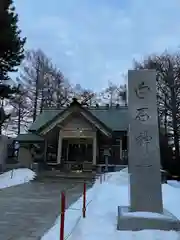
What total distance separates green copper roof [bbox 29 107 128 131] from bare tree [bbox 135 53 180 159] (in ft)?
16.5

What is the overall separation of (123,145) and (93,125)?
14.9 feet

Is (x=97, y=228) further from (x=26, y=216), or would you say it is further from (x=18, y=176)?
(x=18, y=176)

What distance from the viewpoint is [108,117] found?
29078 mm

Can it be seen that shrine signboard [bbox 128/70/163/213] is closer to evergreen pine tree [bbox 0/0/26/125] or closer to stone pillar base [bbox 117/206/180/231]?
stone pillar base [bbox 117/206/180/231]

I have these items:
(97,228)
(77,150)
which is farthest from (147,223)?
(77,150)

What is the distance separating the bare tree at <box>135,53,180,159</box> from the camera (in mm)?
31594

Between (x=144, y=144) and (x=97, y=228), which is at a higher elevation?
(x=144, y=144)

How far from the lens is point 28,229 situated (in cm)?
633

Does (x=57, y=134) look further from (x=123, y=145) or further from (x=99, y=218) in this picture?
(x=99, y=218)

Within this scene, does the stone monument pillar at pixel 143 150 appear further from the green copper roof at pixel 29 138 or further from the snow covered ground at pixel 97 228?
the green copper roof at pixel 29 138

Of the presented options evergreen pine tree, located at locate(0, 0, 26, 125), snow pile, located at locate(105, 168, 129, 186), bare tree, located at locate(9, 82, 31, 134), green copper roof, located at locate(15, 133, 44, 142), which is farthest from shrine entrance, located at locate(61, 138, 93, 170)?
bare tree, located at locate(9, 82, 31, 134)

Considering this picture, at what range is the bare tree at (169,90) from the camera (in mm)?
31594

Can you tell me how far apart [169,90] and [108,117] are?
846 cm

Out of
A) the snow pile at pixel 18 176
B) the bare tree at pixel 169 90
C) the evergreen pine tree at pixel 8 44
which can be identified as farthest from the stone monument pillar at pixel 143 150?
the bare tree at pixel 169 90
